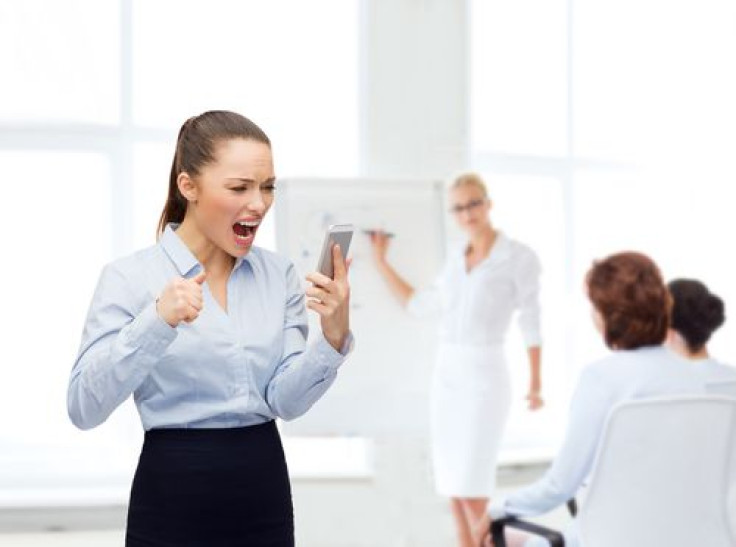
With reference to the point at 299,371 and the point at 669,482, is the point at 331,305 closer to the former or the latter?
the point at 299,371

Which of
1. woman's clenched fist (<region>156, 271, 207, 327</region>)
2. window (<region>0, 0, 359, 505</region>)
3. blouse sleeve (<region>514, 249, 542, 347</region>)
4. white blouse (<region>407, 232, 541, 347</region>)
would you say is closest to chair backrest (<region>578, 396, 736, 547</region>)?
woman's clenched fist (<region>156, 271, 207, 327</region>)

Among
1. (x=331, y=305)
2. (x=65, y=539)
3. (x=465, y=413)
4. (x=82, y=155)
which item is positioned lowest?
(x=65, y=539)

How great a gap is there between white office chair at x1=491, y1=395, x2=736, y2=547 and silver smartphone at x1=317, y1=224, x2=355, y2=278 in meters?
0.83

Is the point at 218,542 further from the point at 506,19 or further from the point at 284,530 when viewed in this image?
the point at 506,19

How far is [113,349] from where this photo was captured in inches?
65.4

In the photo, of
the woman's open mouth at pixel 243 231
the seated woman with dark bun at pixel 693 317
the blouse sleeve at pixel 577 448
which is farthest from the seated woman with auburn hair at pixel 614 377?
the woman's open mouth at pixel 243 231

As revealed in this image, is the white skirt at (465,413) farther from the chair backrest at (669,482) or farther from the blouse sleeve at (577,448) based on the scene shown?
the chair backrest at (669,482)

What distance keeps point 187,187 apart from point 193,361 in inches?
11.6

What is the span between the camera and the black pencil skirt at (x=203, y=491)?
5.73 feet

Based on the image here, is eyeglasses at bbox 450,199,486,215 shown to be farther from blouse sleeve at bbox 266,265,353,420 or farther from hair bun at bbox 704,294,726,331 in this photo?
blouse sleeve at bbox 266,265,353,420

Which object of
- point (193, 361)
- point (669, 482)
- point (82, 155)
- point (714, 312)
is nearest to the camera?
point (193, 361)

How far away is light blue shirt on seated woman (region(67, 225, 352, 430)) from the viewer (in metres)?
1.71

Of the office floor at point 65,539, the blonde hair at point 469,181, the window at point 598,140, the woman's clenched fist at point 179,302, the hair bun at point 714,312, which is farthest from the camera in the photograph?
the window at point 598,140

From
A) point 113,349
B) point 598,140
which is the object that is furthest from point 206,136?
point 598,140
